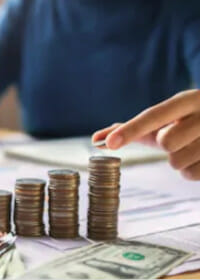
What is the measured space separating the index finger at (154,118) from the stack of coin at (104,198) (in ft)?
0.16

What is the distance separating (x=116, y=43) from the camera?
1800 millimetres

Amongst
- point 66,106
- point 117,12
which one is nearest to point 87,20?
point 117,12

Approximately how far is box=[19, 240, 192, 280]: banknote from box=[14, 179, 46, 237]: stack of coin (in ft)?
0.29

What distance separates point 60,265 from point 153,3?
1262 millimetres

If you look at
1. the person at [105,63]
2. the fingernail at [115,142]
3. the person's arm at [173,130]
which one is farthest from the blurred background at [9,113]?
the fingernail at [115,142]

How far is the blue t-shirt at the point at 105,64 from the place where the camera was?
177 cm

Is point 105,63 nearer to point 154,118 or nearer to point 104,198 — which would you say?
point 154,118

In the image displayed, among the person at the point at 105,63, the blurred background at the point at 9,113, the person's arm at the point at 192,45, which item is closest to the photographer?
the person's arm at the point at 192,45

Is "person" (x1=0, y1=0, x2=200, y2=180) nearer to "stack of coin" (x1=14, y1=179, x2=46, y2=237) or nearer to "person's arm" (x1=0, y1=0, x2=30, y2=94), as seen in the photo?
"person's arm" (x1=0, y1=0, x2=30, y2=94)

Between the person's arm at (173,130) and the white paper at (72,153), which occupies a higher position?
the white paper at (72,153)

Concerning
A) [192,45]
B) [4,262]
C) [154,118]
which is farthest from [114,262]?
[192,45]

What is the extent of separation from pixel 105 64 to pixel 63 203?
107 cm

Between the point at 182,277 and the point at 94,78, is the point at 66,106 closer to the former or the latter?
the point at 94,78

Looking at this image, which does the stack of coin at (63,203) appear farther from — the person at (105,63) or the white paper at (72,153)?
the person at (105,63)
